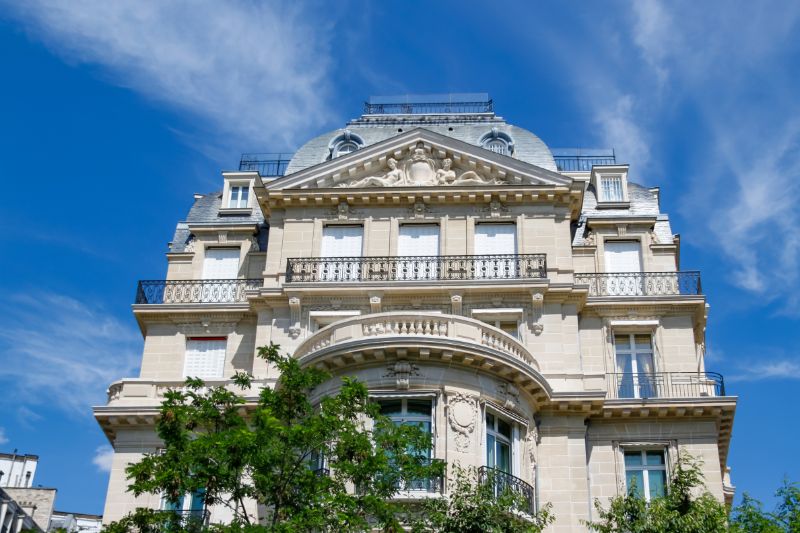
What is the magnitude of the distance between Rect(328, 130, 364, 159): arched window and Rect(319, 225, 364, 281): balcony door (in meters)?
3.36

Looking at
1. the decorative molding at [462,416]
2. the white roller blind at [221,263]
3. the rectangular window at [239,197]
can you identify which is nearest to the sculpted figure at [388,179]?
the rectangular window at [239,197]

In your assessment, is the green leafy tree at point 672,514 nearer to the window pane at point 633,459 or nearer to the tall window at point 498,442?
the tall window at point 498,442

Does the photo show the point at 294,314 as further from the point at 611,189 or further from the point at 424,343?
the point at 611,189

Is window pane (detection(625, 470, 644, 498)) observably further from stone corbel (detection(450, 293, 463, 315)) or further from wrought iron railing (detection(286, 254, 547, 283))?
stone corbel (detection(450, 293, 463, 315))

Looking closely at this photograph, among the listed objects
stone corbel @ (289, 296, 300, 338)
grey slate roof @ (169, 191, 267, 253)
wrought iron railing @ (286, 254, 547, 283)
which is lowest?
stone corbel @ (289, 296, 300, 338)

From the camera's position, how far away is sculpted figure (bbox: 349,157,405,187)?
35656 mm

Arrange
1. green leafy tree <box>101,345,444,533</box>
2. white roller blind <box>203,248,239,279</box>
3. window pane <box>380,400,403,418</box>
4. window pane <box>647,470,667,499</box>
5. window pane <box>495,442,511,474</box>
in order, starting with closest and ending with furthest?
1. green leafy tree <box>101,345,444,533</box>
2. window pane <box>380,400,403,418</box>
3. window pane <box>495,442,511,474</box>
4. window pane <box>647,470,667,499</box>
5. white roller blind <box>203,248,239,279</box>

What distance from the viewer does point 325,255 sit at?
35000 millimetres

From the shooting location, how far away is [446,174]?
117 ft

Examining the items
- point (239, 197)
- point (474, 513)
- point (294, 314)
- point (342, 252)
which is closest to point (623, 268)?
point (342, 252)

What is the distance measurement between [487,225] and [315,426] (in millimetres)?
12830

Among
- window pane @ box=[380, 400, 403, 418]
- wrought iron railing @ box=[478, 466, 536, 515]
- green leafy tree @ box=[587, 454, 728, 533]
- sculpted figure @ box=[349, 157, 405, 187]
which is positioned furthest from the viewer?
sculpted figure @ box=[349, 157, 405, 187]

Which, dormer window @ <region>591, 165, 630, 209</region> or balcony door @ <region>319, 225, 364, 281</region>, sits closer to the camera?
balcony door @ <region>319, 225, 364, 281</region>

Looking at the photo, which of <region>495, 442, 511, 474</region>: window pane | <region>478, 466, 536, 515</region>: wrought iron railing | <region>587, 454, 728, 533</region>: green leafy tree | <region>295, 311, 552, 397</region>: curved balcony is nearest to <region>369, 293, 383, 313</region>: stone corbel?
<region>295, 311, 552, 397</region>: curved balcony
